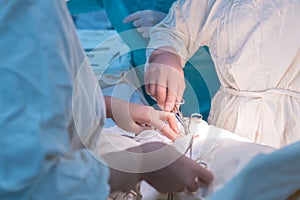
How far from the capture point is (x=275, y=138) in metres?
0.63

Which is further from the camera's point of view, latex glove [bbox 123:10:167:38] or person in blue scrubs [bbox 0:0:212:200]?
latex glove [bbox 123:10:167:38]

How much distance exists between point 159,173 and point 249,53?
338 millimetres

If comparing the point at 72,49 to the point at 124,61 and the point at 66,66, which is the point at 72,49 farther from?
the point at 124,61

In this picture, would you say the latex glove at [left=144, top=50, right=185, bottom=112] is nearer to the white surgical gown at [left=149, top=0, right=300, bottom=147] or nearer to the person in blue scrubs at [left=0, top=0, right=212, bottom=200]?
the white surgical gown at [left=149, top=0, right=300, bottom=147]

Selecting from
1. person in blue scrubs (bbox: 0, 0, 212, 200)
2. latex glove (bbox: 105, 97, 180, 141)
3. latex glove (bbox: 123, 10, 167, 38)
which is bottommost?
latex glove (bbox: 123, 10, 167, 38)

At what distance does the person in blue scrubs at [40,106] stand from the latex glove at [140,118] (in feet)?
0.37

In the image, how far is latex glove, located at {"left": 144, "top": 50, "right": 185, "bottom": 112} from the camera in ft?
1.96

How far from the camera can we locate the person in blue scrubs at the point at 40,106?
0.38 m

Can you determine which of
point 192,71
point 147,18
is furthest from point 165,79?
point 147,18

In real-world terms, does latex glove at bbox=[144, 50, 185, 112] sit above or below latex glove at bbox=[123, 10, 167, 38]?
above

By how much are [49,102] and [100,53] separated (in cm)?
23

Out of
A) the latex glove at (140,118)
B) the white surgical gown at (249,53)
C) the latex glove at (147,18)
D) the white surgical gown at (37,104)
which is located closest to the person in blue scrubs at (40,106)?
the white surgical gown at (37,104)

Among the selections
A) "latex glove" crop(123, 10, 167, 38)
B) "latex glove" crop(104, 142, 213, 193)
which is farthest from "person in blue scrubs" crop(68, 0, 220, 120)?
"latex glove" crop(104, 142, 213, 193)

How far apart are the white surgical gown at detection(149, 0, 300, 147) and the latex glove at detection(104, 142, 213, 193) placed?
0.20 m
